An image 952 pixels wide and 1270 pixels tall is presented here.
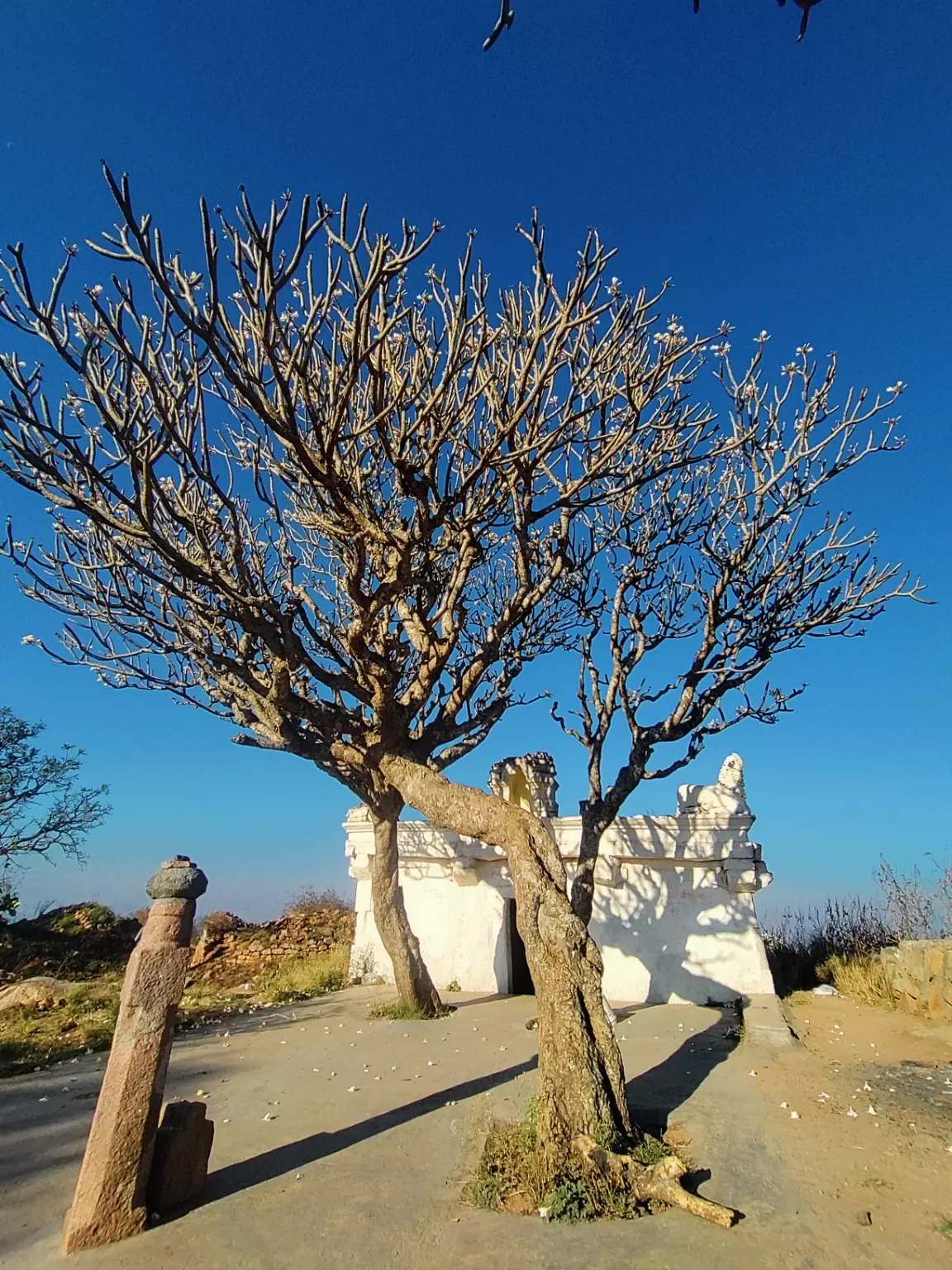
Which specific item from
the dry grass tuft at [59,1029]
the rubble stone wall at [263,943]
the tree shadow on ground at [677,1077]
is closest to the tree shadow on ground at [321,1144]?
the tree shadow on ground at [677,1077]

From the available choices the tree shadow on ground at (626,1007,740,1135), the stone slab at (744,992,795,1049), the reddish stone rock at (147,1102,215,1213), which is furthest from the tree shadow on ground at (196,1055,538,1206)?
the stone slab at (744,992,795,1049)

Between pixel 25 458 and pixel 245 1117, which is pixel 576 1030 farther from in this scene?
pixel 25 458

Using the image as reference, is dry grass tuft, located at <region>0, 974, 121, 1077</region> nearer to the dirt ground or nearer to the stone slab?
the stone slab

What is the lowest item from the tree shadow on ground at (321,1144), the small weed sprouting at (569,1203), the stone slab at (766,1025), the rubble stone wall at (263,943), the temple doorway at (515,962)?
the small weed sprouting at (569,1203)

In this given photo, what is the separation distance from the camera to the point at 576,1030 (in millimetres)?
5555

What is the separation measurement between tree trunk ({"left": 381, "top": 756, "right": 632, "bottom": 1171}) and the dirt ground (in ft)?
4.95

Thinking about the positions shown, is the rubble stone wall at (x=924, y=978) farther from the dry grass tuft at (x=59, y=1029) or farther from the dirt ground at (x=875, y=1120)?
the dry grass tuft at (x=59, y=1029)

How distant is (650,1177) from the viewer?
4.73m

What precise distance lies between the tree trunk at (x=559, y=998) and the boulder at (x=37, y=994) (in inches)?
409

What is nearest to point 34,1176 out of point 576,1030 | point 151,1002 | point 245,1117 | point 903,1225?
point 245,1117

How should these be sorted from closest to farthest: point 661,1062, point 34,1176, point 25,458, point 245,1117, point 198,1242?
point 198,1242, point 34,1176, point 25,458, point 245,1117, point 661,1062

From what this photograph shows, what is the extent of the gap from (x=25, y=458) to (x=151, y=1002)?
4.49 m

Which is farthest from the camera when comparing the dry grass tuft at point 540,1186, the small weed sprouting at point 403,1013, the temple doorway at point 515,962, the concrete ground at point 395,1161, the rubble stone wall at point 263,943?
the rubble stone wall at point 263,943

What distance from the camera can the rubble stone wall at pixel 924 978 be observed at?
34.0 ft
